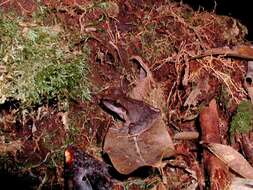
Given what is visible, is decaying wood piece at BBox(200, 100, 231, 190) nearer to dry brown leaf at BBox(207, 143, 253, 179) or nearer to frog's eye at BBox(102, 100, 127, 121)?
dry brown leaf at BBox(207, 143, 253, 179)

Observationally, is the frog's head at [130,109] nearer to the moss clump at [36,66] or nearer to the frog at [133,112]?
the frog at [133,112]

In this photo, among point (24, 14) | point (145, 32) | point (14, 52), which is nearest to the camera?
point (14, 52)

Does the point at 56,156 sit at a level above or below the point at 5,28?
below

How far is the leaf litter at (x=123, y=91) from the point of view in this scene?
245 cm

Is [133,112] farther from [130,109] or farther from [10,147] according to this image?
[10,147]

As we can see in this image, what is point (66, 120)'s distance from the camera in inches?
101

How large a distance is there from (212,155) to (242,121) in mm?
327

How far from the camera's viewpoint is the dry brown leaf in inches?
97.0

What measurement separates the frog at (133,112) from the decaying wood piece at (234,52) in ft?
1.74

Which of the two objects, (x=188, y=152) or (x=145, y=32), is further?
(x=145, y=32)

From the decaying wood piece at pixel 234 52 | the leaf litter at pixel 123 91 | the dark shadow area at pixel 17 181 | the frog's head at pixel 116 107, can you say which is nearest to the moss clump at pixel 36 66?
the leaf litter at pixel 123 91

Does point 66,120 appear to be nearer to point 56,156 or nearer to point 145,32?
point 56,156

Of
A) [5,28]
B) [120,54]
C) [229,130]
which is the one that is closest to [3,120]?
[5,28]

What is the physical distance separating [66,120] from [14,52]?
479 millimetres
